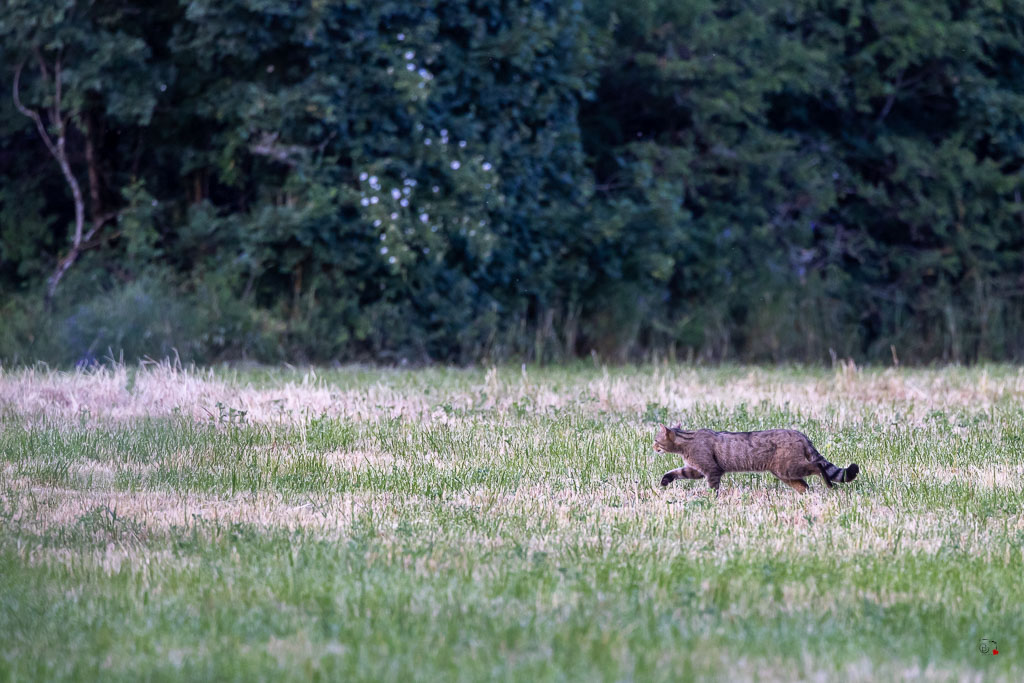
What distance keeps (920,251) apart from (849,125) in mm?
2694

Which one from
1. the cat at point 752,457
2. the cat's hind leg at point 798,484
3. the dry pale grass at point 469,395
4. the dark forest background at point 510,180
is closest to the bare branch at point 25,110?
the dark forest background at point 510,180

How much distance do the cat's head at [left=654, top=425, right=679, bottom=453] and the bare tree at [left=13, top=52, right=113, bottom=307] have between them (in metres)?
12.0

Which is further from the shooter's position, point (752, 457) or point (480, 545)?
point (752, 457)

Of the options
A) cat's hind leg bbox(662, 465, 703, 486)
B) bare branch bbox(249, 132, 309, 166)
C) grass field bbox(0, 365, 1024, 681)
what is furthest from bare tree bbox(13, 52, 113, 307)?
cat's hind leg bbox(662, 465, 703, 486)

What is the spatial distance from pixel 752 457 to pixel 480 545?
2052mm

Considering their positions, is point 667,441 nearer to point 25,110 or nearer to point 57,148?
point 25,110

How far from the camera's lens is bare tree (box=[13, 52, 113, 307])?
58.8ft

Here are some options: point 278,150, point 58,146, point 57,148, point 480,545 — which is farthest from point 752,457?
point 57,148

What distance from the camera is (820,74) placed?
2270 centimetres

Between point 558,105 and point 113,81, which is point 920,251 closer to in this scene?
point 558,105

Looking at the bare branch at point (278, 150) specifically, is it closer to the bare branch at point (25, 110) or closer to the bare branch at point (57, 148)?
the bare branch at point (57, 148)

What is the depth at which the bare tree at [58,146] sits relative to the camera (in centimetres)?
1792

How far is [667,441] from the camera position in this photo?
7641 millimetres

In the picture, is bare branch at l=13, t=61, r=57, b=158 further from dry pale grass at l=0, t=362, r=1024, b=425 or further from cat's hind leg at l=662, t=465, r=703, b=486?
cat's hind leg at l=662, t=465, r=703, b=486
